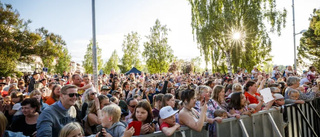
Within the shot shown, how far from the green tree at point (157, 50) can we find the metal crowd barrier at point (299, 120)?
24.5 m

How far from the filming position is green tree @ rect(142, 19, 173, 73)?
2983 cm

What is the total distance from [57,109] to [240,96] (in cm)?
335

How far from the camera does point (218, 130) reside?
13.1 ft

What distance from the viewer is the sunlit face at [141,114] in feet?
12.3

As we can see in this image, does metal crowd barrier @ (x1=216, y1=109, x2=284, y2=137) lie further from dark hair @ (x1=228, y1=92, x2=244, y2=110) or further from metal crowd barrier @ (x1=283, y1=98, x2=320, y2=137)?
dark hair @ (x1=228, y1=92, x2=244, y2=110)

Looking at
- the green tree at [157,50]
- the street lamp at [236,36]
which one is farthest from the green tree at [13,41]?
the street lamp at [236,36]

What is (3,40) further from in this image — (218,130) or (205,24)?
(218,130)

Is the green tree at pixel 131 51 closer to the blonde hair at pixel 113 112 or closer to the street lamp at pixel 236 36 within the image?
the street lamp at pixel 236 36

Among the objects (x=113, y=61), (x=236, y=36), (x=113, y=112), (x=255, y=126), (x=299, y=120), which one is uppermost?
(x=236, y=36)

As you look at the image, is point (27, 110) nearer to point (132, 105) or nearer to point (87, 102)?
point (87, 102)

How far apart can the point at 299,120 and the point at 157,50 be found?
24.8 m

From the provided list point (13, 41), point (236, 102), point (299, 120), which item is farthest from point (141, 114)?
point (13, 41)

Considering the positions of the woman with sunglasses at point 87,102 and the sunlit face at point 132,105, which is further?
the sunlit face at point 132,105

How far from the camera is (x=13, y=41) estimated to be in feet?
79.9
